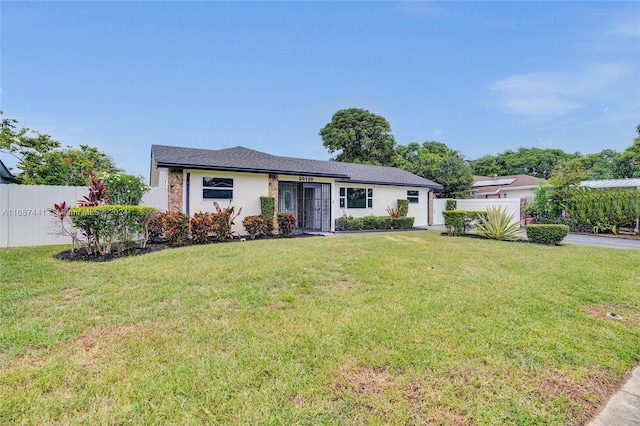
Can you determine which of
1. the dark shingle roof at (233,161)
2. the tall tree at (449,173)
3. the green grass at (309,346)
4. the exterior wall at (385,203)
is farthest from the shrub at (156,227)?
the tall tree at (449,173)

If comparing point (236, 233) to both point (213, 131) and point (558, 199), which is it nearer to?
point (213, 131)

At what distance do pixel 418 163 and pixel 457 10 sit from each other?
1553 cm

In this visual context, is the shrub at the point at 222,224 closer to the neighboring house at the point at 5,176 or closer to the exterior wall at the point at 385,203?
the exterior wall at the point at 385,203

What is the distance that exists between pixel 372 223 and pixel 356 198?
6.04 feet

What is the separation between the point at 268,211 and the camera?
42.9 feet

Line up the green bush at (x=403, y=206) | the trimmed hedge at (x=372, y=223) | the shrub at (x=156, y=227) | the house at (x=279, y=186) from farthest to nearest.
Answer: the green bush at (x=403, y=206) < the trimmed hedge at (x=372, y=223) < the house at (x=279, y=186) < the shrub at (x=156, y=227)

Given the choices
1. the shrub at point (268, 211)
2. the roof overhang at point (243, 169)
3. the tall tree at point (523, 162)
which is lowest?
the shrub at point (268, 211)

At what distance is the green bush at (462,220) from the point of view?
13.0 meters

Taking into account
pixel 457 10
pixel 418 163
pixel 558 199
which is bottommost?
pixel 558 199

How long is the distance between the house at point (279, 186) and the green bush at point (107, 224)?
333cm

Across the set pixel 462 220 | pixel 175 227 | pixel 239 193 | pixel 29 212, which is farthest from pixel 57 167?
pixel 462 220

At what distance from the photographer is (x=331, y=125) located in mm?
35719

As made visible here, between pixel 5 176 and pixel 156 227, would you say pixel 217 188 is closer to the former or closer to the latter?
pixel 156 227

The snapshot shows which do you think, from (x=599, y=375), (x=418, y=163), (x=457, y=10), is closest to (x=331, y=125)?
(x=418, y=163)
